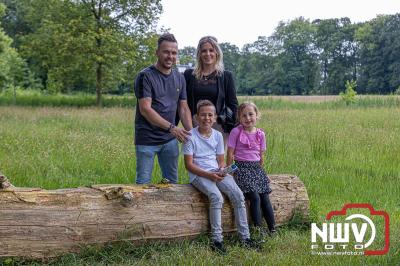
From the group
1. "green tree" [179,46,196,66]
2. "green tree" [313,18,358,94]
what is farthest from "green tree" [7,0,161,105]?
"green tree" [313,18,358,94]

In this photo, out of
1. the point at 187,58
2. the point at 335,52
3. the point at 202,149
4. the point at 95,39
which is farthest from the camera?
the point at 335,52

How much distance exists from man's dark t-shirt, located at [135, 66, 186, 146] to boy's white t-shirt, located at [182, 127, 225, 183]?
368 millimetres

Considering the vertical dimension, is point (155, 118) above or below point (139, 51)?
below

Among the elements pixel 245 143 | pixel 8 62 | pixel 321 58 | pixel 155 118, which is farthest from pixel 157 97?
pixel 321 58

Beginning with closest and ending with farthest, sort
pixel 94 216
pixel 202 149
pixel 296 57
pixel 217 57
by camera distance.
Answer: pixel 94 216
pixel 202 149
pixel 217 57
pixel 296 57

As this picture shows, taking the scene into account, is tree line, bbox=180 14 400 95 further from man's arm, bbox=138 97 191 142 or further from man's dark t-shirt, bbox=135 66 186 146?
man's arm, bbox=138 97 191 142

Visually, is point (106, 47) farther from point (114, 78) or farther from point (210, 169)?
point (210, 169)

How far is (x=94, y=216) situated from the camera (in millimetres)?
4289

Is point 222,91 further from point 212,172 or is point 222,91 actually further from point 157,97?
point 212,172

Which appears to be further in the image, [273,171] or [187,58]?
[187,58]

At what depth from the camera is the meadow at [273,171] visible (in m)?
4.21

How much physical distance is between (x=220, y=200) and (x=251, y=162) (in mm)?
604

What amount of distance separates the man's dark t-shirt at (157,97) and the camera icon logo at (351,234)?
192cm

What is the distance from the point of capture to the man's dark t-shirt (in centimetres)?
473
